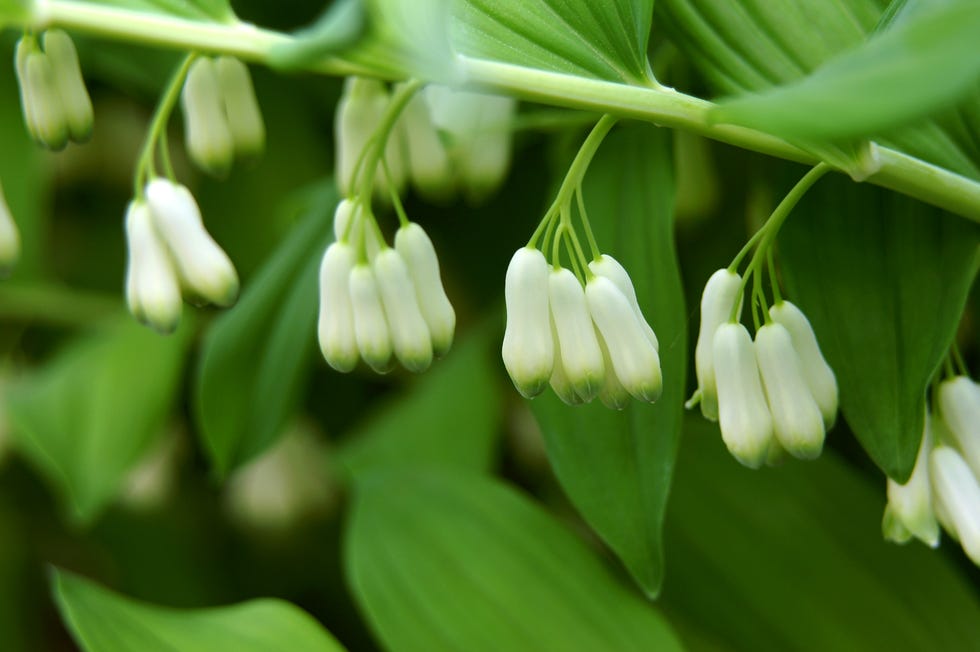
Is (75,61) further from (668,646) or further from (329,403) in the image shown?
(329,403)

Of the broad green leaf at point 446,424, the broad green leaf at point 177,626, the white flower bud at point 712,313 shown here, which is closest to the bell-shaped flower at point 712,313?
the white flower bud at point 712,313

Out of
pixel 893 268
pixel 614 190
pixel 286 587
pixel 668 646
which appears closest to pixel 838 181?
pixel 893 268

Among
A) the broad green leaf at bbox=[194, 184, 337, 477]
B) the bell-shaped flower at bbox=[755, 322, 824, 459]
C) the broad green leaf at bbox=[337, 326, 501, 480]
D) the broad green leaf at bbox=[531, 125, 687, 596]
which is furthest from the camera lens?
the broad green leaf at bbox=[337, 326, 501, 480]

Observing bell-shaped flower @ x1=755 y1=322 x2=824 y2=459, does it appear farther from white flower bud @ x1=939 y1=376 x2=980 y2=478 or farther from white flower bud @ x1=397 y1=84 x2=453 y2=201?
white flower bud @ x1=397 y1=84 x2=453 y2=201

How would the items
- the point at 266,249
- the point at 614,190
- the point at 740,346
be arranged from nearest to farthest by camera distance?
the point at 740,346 < the point at 614,190 < the point at 266,249

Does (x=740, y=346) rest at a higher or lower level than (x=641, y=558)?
higher

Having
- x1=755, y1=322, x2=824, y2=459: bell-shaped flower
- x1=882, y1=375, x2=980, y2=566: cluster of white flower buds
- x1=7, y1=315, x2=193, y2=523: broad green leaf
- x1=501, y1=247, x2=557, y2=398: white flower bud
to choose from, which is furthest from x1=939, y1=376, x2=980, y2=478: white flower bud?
x1=7, y1=315, x2=193, y2=523: broad green leaf

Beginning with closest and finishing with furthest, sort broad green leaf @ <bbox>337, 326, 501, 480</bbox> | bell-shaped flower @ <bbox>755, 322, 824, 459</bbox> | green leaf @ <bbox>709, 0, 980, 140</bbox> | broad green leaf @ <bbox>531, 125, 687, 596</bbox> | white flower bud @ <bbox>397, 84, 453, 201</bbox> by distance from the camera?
green leaf @ <bbox>709, 0, 980, 140</bbox>, bell-shaped flower @ <bbox>755, 322, 824, 459</bbox>, broad green leaf @ <bbox>531, 125, 687, 596</bbox>, white flower bud @ <bbox>397, 84, 453, 201</bbox>, broad green leaf @ <bbox>337, 326, 501, 480</bbox>
